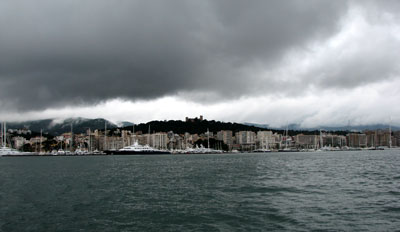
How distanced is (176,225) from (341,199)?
52.1 feet

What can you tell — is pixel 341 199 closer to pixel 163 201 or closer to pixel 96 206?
pixel 163 201

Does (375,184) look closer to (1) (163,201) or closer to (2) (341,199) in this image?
(2) (341,199)

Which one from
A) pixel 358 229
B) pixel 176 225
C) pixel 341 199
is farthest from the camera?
pixel 341 199

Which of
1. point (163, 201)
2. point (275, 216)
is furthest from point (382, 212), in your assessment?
point (163, 201)

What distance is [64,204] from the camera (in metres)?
30.1

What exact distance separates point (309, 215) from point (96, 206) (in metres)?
17.3

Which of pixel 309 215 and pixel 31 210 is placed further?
pixel 31 210

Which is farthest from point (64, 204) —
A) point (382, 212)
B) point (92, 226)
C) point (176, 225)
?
point (382, 212)

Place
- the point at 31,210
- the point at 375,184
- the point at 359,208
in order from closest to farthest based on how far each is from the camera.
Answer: the point at 359,208 < the point at 31,210 < the point at 375,184

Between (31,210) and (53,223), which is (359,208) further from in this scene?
(31,210)

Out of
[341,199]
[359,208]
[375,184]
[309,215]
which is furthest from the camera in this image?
[375,184]

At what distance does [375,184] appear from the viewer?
39406 mm

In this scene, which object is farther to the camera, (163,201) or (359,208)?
(163,201)

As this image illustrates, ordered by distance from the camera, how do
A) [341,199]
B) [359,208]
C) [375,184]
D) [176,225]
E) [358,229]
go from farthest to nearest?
[375,184] < [341,199] < [359,208] < [176,225] < [358,229]
